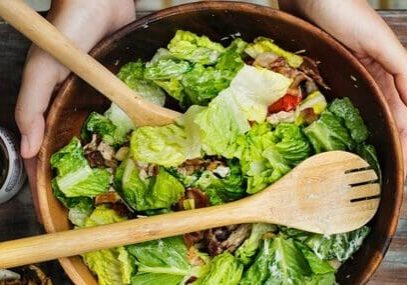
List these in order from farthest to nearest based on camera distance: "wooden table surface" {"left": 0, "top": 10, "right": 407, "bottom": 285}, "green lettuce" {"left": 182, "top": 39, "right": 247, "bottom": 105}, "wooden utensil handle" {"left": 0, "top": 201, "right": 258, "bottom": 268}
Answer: "wooden table surface" {"left": 0, "top": 10, "right": 407, "bottom": 285}
"green lettuce" {"left": 182, "top": 39, "right": 247, "bottom": 105}
"wooden utensil handle" {"left": 0, "top": 201, "right": 258, "bottom": 268}

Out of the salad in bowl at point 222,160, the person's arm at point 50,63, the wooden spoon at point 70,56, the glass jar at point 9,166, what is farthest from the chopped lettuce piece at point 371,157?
the glass jar at point 9,166

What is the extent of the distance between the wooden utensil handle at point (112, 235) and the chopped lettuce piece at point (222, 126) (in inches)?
3.7

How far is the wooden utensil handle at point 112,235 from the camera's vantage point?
1.05 m

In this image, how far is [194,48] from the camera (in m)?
1.16

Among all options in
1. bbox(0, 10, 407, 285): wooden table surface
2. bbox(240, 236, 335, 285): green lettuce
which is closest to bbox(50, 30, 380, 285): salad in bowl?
bbox(240, 236, 335, 285): green lettuce

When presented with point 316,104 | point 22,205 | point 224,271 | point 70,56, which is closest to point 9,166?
point 22,205

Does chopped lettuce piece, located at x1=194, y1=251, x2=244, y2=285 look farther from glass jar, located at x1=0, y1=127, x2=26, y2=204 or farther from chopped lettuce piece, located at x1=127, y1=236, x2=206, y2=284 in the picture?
glass jar, located at x1=0, y1=127, x2=26, y2=204

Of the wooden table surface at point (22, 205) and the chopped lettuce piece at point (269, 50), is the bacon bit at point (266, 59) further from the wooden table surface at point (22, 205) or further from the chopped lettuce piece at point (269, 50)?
the wooden table surface at point (22, 205)

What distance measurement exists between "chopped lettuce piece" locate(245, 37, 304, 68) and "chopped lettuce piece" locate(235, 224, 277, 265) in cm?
25

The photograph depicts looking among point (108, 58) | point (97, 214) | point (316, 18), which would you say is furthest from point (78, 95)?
point (316, 18)

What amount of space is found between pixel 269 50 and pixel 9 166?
1.59ft

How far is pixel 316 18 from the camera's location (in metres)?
1.20

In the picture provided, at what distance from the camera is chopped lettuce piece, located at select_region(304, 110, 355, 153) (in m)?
1.15

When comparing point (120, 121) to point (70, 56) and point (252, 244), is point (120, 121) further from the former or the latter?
point (252, 244)
